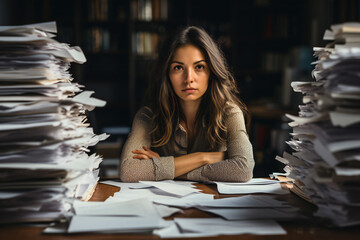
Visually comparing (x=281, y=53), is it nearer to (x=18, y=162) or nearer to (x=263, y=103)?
(x=263, y=103)

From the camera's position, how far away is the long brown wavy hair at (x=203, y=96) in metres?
1.60

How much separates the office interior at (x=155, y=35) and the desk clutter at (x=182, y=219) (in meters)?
3.39

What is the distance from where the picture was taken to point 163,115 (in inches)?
64.6

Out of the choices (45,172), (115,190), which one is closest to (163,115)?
(115,190)

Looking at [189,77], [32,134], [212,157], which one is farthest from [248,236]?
[189,77]

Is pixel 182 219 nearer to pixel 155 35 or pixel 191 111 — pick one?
pixel 191 111

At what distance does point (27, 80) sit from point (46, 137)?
12 centimetres

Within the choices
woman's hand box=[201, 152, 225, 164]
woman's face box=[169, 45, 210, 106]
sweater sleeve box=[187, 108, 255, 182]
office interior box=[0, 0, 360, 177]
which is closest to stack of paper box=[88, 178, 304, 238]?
sweater sleeve box=[187, 108, 255, 182]

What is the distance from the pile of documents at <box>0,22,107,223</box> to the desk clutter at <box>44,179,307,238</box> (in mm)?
70

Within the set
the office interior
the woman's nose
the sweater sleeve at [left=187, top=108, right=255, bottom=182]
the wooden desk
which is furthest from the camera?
the office interior

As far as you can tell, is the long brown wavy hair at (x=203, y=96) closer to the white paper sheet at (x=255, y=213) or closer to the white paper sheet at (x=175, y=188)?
the white paper sheet at (x=175, y=188)

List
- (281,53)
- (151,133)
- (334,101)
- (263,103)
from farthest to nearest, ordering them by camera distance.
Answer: (281,53) < (263,103) < (151,133) < (334,101)

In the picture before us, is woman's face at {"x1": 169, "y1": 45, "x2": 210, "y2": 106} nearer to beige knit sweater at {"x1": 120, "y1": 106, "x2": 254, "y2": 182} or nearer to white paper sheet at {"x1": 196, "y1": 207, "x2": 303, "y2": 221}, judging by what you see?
beige knit sweater at {"x1": 120, "y1": 106, "x2": 254, "y2": 182}

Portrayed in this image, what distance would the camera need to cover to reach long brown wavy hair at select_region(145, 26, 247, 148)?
5.25 ft
